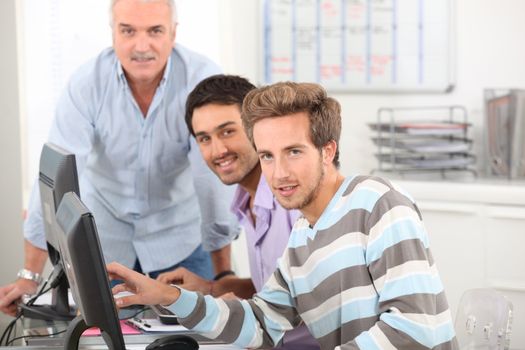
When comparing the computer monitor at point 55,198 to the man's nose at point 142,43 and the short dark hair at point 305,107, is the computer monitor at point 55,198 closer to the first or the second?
the short dark hair at point 305,107

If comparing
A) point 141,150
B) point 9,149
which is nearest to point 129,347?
Result: point 141,150

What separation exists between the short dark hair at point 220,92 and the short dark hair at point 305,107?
55 cm

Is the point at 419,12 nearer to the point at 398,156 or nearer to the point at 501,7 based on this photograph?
the point at 501,7

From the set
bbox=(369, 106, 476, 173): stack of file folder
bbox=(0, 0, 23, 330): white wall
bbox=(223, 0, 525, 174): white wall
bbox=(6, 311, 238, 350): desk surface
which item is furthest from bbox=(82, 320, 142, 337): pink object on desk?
bbox=(223, 0, 525, 174): white wall

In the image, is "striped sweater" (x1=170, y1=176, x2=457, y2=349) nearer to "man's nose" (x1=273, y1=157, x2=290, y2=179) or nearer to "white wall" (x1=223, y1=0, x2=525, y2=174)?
"man's nose" (x1=273, y1=157, x2=290, y2=179)

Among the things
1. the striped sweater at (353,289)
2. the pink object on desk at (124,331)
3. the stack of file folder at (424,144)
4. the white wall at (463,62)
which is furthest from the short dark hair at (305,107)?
the white wall at (463,62)

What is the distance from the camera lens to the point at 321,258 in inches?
76.7

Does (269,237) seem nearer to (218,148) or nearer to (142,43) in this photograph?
(218,148)

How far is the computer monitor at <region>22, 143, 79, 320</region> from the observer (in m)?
2.17

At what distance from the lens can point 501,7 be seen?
389 centimetres

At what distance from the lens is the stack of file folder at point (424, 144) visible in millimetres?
3789

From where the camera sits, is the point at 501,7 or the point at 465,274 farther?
the point at 501,7

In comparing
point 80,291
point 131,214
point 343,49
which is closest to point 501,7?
point 343,49

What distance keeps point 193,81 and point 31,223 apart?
2.28 feet
